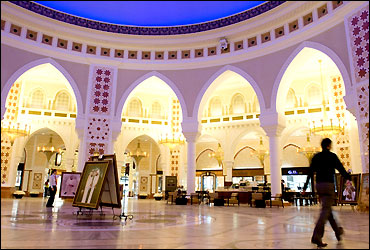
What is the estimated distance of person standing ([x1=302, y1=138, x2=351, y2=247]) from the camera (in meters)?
3.46

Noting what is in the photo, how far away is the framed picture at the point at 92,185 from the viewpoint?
20.4ft

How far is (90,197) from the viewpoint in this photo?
20.9 feet

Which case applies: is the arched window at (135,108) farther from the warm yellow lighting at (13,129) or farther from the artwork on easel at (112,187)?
the artwork on easel at (112,187)

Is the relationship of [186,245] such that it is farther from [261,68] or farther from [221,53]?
[221,53]

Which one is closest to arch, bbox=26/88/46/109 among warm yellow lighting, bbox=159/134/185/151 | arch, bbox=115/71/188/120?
arch, bbox=115/71/188/120

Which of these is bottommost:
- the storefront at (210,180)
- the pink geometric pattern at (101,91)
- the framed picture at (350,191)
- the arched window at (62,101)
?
the framed picture at (350,191)

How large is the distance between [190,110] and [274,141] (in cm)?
370

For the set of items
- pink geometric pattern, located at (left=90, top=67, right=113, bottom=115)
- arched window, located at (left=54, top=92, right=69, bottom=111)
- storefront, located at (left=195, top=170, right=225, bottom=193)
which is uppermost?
arched window, located at (left=54, top=92, right=69, bottom=111)

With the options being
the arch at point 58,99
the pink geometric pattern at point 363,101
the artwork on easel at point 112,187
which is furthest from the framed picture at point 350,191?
the arch at point 58,99

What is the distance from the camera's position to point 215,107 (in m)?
18.5

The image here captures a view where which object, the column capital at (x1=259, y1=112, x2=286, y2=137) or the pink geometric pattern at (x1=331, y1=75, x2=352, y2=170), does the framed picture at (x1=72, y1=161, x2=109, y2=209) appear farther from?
the pink geometric pattern at (x1=331, y1=75, x2=352, y2=170)

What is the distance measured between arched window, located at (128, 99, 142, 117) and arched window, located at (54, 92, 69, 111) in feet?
11.9

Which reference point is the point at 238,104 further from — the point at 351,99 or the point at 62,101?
the point at 62,101

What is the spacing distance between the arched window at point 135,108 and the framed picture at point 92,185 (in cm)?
1212
